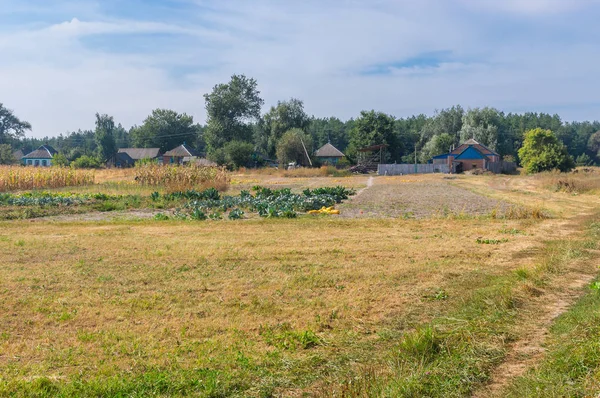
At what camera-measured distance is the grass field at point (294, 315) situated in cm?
552

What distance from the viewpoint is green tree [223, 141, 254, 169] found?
80.0m

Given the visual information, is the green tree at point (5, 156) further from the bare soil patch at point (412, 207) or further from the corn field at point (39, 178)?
the bare soil patch at point (412, 207)

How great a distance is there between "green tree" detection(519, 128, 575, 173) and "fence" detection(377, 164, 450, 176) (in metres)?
10.7

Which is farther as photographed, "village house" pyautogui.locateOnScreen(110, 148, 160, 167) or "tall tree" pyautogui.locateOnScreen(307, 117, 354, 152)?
"tall tree" pyautogui.locateOnScreen(307, 117, 354, 152)

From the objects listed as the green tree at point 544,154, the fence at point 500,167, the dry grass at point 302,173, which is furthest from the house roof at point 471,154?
the dry grass at point 302,173

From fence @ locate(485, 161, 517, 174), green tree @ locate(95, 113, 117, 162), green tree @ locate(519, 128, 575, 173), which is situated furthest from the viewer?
green tree @ locate(95, 113, 117, 162)

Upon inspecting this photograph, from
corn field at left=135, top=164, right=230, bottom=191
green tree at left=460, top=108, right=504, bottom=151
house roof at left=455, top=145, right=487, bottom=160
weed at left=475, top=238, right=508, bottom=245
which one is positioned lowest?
weed at left=475, top=238, right=508, bottom=245

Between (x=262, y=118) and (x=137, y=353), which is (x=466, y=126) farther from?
(x=137, y=353)

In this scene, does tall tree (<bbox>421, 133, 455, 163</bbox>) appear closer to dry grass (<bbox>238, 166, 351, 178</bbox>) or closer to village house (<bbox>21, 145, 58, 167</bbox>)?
dry grass (<bbox>238, 166, 351, 178</bbox>)

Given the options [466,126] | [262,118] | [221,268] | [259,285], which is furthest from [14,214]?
[466,126]

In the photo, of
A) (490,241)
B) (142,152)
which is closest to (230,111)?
(142,152)

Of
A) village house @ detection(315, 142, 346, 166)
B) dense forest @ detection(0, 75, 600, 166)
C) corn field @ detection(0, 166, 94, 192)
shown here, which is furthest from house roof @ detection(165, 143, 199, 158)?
corn field @ detection(0, 166, 94, 192)

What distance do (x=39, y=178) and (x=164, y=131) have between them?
284 ft

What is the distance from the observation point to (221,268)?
Answer: 1091cm
